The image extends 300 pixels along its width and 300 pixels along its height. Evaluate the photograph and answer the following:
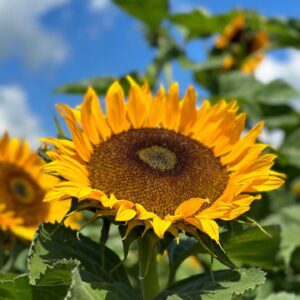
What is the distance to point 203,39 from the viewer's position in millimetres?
4328

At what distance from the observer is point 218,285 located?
1.48 meters

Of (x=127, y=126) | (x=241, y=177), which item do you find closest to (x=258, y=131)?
(x=241, y=177)

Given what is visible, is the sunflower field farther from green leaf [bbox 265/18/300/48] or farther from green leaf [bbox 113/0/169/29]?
green leaf [bbox 265/18/300/48]

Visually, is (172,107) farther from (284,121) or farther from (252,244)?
(284,121)

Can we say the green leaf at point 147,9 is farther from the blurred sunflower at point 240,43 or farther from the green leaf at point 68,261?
the green leaf at point 68,261

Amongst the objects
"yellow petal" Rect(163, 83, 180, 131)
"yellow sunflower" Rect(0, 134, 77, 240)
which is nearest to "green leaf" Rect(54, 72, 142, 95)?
"yellow sunflower" Rect(0, 134, 77, 240)

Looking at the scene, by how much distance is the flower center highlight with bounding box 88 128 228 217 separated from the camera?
154 centimetres

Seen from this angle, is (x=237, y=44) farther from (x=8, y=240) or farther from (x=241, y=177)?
(x=241, y=177)

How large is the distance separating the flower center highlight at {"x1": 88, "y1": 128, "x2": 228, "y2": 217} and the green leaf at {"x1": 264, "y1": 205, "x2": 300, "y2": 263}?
87cm

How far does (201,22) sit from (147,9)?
13.5 inches

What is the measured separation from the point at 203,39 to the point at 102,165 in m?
2.83

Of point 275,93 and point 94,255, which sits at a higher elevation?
point 275,93

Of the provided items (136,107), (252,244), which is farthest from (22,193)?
(252,244)

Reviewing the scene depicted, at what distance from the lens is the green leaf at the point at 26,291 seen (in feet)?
4.79
